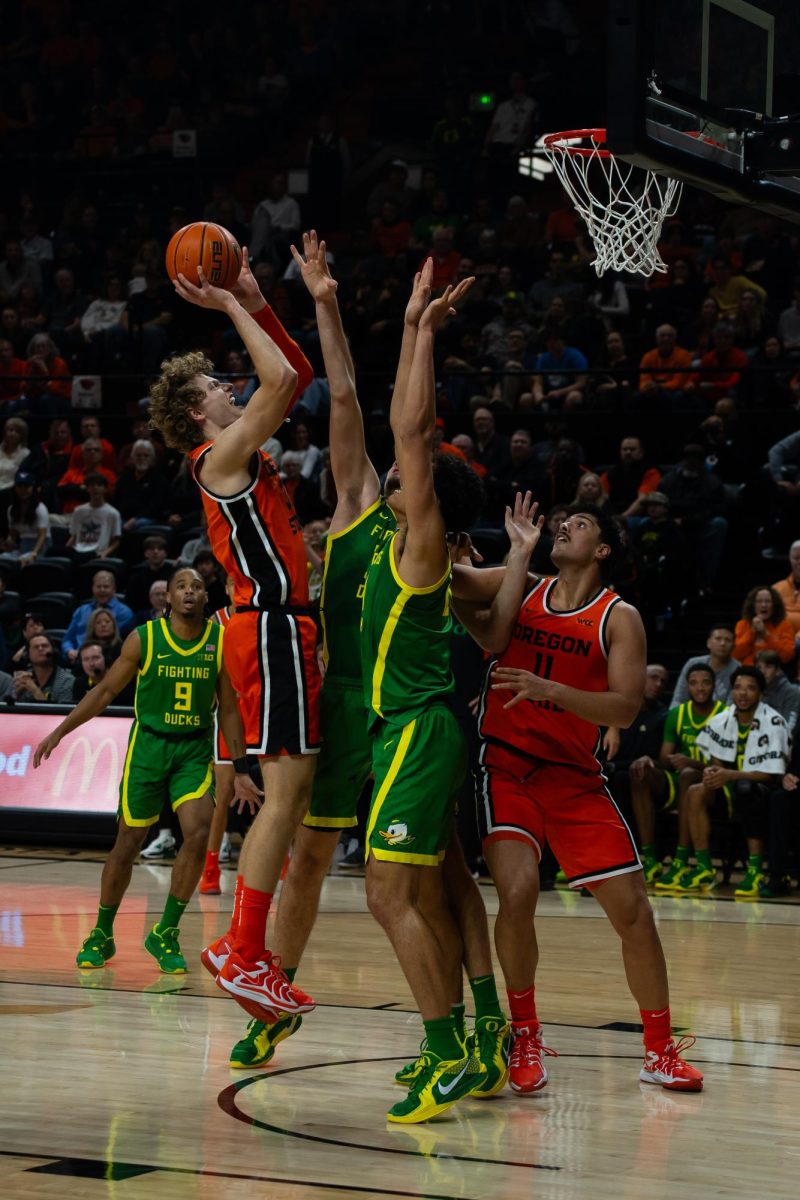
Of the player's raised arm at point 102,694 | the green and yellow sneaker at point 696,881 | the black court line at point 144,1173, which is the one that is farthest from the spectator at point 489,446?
the black court line at point 144,1173

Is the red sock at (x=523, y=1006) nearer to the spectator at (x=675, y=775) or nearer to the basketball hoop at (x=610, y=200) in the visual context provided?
the basketball hoop at (x=610, y=200)

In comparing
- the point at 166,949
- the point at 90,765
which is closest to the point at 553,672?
the point at 166,949

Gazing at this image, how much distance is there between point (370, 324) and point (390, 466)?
2.91 m

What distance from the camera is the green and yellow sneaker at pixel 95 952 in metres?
7.79

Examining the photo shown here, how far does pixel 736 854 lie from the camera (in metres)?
11.7

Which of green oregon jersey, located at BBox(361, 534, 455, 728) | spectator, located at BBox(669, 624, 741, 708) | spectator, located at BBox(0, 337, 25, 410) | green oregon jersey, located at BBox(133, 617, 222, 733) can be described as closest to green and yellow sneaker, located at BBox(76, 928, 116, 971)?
green oregon jersey, located at BBox(133, 617, 222, 733)

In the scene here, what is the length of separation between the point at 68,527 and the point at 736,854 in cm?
722

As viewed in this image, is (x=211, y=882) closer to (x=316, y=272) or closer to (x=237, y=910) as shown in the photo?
(x=237, y=910)

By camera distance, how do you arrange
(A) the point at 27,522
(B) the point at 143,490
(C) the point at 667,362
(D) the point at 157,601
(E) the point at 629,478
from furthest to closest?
(B) the point at 143,490
(A) the point at 27,522
(C) the point at 667,362
(E) the point at 629,478
(D) the point at 157,601

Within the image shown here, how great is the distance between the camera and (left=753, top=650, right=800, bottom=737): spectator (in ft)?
35.9

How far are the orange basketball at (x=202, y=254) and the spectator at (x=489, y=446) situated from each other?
8510 millimetres

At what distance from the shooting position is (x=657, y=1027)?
214 inches

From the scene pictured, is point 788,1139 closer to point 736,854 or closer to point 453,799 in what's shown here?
point 453,799

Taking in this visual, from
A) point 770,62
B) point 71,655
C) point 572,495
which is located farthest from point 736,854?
point 770,62
